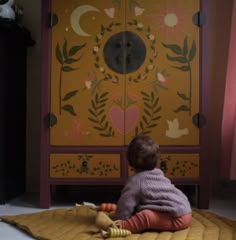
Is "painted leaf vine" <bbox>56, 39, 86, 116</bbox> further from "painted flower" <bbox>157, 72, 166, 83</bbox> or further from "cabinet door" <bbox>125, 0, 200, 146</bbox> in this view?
"painted flower" <bbox>157, 72, 166, 83</bbox>

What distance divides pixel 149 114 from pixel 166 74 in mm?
221

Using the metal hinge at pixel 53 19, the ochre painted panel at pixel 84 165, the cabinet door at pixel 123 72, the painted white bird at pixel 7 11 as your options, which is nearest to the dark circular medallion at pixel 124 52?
the cabinet door at pixel 123 72

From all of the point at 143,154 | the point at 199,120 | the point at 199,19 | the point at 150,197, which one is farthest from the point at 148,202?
the point at 199,19

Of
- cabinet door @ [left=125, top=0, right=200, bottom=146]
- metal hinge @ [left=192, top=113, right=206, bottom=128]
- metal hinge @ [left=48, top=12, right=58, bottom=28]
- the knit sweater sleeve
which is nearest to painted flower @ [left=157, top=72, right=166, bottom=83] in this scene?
cabinet door @ [left=125, top=0, right=200, bottom=146]

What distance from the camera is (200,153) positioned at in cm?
216

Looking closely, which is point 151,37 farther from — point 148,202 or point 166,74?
point 148,202

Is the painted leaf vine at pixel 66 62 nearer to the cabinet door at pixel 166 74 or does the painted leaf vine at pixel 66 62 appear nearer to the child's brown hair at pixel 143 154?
the cabinet door at pixel 166 74

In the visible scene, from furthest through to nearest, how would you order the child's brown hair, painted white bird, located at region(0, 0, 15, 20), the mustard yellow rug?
painted white bird, located at region(0, 0, 15, 20) → the child's brown hair → the mustard yellow rug

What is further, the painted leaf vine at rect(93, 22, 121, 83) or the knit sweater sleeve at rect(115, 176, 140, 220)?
the painted leaf vine at rect(93, 22, 121, 83)

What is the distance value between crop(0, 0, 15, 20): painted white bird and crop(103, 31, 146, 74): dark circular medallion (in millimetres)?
585

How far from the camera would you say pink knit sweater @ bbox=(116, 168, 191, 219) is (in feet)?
5.16

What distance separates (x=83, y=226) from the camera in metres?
1.68

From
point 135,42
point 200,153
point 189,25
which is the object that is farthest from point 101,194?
point 189,25

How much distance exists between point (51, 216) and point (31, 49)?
1.27 metres
